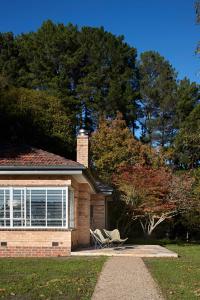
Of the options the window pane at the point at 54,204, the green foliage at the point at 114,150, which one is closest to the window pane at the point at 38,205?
the window pane at the point at 54,204

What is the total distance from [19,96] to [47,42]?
47.1 feet

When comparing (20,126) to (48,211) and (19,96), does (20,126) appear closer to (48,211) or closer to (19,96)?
(19,96)

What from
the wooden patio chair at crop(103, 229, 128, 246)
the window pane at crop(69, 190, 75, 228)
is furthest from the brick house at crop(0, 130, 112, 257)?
the wooden patio chair at crop(103, 229, 128, 246)

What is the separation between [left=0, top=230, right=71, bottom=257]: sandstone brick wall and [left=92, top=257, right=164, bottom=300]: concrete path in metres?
3.17

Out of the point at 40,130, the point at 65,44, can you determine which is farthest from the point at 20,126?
the point at 65,44

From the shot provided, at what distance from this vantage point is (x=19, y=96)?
35.7 m

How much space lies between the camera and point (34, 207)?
18094mm

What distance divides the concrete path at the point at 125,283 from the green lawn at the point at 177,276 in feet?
0.76

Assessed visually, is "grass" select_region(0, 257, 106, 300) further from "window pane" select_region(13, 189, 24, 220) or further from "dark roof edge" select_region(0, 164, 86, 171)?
"dark roof edge" select_region(0, 164, 86, 171)

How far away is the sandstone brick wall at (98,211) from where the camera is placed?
2605cm

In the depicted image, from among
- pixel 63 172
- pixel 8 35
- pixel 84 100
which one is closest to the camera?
pixel 63 172

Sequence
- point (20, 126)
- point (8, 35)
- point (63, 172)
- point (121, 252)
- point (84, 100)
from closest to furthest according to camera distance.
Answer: point (63, 172)
point (121, 252)
point (20, 126)
point (84, 100)
point (8, 35)

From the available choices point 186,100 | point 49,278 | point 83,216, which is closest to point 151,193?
point 83,216

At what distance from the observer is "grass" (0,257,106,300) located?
9.63 m
